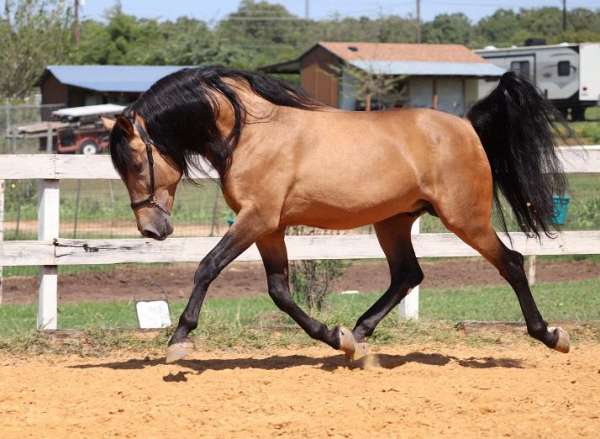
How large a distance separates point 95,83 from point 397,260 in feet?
116

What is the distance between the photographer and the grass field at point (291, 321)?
26.6 feet

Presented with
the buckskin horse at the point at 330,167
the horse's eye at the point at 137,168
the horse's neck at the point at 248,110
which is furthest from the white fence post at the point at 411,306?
the horse's eye at the point at 137,168

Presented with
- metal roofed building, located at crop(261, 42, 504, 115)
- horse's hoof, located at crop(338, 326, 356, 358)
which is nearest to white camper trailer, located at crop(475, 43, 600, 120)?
metal roofed building, located at crop(261, 42, 504, 115)

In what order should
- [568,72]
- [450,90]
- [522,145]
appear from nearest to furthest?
[522,145], [568,72], [450,90]

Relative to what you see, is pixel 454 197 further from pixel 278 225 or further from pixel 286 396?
pixel 286 396

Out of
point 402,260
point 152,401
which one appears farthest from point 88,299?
point 152,401

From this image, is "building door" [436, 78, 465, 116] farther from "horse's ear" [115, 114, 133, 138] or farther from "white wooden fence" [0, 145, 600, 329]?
"horse's ear" [115, 114, 133, 138]

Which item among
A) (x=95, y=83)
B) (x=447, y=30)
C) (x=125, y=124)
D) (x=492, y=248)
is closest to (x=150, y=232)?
(x=125, y=124)

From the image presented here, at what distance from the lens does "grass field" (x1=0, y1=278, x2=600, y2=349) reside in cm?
811

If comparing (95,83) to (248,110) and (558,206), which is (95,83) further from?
(248,110)

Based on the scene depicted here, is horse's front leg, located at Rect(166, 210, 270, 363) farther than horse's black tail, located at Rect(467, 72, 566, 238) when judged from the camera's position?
No

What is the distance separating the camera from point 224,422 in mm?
5344

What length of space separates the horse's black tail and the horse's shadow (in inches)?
44.2

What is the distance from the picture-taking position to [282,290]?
7035 millimetres
